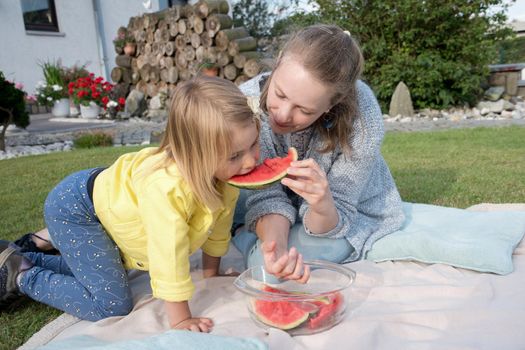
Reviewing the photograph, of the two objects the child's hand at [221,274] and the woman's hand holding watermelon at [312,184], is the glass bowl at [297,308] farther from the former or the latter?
the child's hand at [221,274]

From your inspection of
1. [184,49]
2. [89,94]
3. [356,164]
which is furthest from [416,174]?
[89,94]

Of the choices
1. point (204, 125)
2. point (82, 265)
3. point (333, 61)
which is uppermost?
point (333, 61)

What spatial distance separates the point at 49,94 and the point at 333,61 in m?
9.42

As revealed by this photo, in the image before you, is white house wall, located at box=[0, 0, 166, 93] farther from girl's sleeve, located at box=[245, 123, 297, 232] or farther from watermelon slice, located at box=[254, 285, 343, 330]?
watermelon slice, located at box=[254, 285, 343, 330]

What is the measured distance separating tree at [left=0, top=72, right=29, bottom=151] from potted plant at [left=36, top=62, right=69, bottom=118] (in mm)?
3614

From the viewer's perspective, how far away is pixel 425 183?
4.19 meters

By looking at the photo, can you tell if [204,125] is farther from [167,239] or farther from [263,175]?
[167,239]

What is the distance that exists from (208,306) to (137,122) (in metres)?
8.01

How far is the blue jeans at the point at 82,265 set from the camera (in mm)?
2098

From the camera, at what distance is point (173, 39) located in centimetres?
1046

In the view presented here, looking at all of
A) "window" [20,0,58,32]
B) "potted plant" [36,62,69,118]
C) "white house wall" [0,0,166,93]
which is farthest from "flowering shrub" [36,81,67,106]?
"window" [20,0,58,32]

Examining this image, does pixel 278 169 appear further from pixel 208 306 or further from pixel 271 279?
pixel 208 306

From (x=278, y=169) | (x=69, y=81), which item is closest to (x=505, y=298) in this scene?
(x=278, y=169)

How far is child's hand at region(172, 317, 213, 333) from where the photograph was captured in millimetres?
1887
